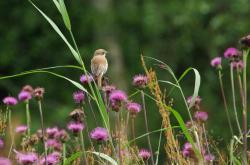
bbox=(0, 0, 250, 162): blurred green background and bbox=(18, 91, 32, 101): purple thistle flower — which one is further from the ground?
bbox=(0, 0, 250, 162): blurred green background

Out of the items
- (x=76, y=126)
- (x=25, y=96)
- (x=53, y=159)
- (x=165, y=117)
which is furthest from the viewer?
(x=25, y=96)

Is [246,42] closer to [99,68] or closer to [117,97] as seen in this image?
[117,97]

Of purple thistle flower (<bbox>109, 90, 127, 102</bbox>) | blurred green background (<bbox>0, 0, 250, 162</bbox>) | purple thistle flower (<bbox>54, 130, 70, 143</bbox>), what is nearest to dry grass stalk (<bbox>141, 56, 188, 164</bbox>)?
purple thistle flower (<bbox>109, 90, 127, 102</bbox>)

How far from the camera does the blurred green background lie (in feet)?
51.1

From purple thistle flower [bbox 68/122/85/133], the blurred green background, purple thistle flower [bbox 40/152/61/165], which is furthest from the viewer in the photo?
the blurred green background

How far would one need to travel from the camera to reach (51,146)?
4.56 meters

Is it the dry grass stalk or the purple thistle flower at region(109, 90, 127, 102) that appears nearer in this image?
the dry grass stalk

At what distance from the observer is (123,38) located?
16703 mm

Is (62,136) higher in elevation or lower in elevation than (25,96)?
lower

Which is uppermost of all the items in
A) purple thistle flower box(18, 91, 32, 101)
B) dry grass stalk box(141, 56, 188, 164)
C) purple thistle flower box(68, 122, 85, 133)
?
purple thistle flower box(18, 91, 32, 101)

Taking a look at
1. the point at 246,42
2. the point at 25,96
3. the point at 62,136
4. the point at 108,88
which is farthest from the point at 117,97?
the point at 25,96

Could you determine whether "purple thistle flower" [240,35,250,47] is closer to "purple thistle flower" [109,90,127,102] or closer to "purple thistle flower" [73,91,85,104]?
"purple thistle flower" [109,90,127,102]

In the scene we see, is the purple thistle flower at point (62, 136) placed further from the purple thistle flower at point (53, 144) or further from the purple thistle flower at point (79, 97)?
the purple thistle flower at point (79, 97)

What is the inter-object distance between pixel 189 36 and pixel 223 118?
2.45 meters
